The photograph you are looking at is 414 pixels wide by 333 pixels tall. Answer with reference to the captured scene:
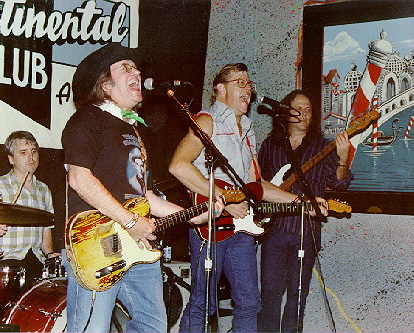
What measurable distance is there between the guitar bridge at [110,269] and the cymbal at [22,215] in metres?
0.84

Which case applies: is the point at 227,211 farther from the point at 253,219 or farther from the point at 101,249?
the point at 101,249

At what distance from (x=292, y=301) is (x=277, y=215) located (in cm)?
70

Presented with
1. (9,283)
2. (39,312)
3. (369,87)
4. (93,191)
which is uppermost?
(369,87)

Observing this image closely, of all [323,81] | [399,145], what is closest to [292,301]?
[399,145]

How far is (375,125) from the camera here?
175 inches

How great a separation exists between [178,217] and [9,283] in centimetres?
123

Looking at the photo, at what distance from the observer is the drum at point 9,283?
3.16 metres

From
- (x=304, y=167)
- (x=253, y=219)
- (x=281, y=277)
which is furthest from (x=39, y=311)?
(x=304, y=167)

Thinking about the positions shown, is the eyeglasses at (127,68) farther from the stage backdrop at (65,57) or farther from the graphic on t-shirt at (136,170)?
the graphic on t-shirt at (136,170)

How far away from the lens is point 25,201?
388 cm

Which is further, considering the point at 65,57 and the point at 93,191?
the point at 65,57

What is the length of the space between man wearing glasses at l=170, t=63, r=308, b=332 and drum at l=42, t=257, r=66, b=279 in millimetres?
932

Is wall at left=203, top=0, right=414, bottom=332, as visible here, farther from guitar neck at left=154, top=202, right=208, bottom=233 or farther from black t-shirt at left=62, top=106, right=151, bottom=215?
black t-shirt at left=62, top=106, right=151, bottom=215

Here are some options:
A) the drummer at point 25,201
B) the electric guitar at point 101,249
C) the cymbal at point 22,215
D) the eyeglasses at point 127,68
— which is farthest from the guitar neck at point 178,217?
the drummer at point 25,201
